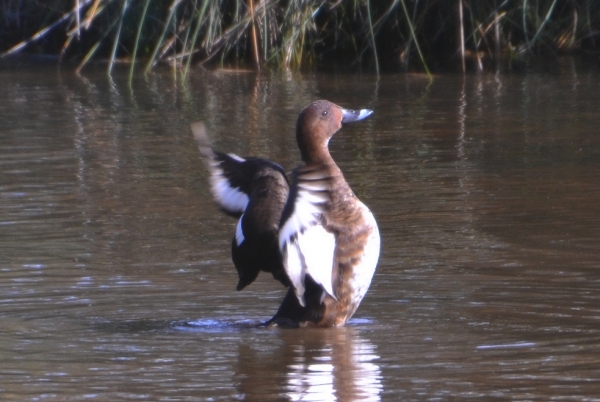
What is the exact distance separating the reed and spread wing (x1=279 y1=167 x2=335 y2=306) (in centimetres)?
753

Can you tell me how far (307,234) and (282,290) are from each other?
66cm

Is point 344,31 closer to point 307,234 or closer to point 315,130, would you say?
point 315,130

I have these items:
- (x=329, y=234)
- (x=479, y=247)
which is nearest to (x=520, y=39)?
(x=479, y=247)

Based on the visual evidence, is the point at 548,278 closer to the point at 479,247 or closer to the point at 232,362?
the point at 479,247

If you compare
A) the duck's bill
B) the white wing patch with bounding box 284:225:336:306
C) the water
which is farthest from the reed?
the white wing patch with bounding box 284:225:336:306

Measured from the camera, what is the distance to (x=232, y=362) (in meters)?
3.88

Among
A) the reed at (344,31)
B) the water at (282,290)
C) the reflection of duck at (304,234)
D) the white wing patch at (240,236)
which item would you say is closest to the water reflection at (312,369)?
the water at (282,290)

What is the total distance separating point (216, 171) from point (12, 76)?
9.67 m

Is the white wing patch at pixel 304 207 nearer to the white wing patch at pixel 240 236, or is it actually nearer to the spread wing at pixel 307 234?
the spread wing at pixel 307 234

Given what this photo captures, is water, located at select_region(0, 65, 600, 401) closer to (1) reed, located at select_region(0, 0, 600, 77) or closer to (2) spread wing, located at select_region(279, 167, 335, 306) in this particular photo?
(2) spread wing, located at select_region(279, 167, 335, 306)

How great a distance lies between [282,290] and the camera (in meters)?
4.91

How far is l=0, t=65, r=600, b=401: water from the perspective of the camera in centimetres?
365

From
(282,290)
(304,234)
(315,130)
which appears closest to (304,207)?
(304,234)

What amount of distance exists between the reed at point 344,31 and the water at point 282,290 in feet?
9.13
